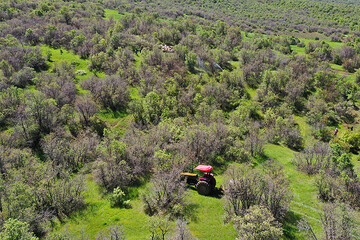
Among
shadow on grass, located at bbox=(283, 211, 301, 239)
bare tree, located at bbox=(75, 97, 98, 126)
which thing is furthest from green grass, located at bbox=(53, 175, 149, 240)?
bare tree, located at bbox=(75, 97, 98, 126)

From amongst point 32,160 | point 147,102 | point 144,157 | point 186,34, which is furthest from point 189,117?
point 186,34

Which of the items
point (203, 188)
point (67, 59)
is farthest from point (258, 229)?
point (67, 59)

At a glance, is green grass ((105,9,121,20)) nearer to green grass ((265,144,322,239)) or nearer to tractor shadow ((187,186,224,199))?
green grass ((265,144,322,239))

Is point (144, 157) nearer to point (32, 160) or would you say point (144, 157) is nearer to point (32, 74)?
point (32, 160)

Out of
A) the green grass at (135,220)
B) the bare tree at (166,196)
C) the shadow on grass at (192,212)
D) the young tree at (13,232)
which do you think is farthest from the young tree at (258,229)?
the young tree at (13,232)

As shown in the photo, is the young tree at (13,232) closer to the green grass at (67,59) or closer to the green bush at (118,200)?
the green bush at (118,200)
